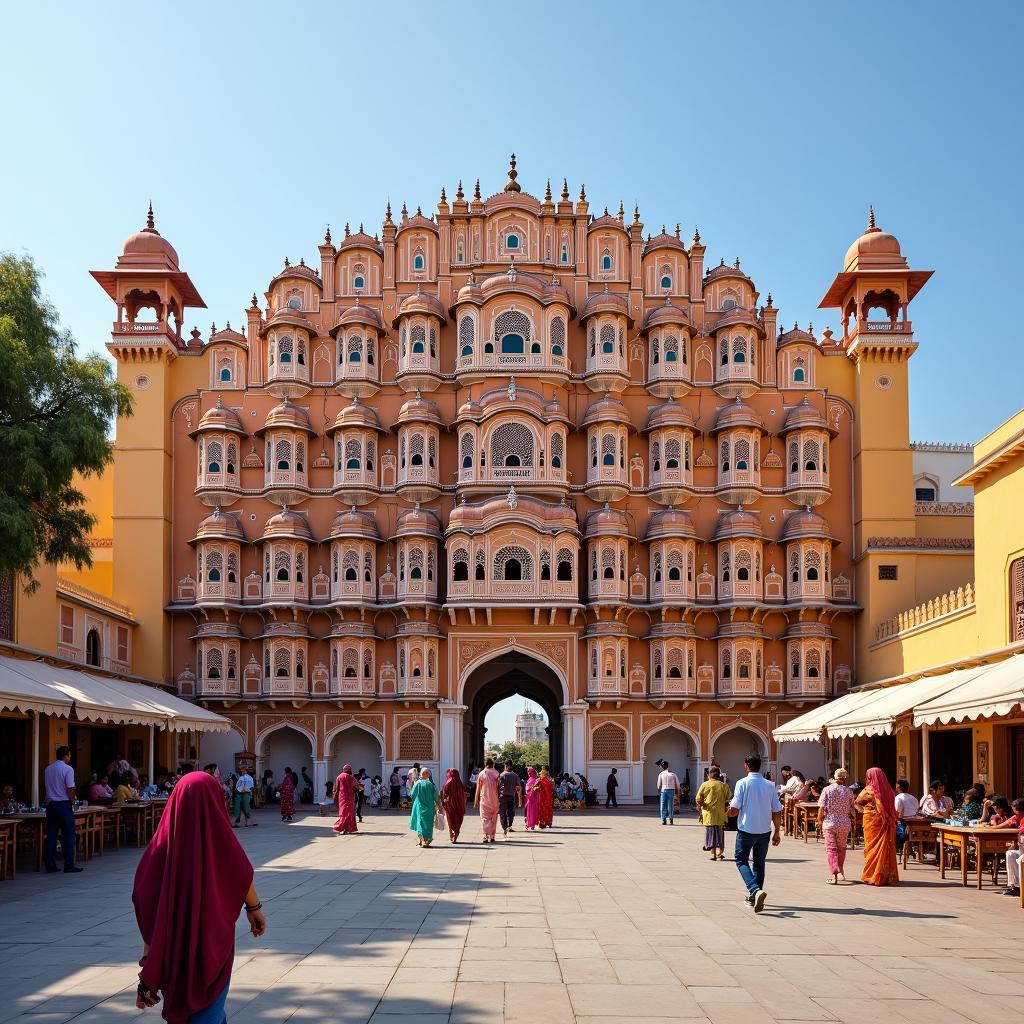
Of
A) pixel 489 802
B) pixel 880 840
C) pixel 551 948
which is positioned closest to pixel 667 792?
pixel 489 802

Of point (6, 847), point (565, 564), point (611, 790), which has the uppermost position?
point (565, 564)

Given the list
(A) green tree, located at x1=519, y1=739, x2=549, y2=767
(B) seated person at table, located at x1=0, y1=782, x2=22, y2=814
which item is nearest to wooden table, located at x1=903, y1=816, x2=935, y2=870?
(B) seated person at table, located at x1=0, y1=782, x2=22, y2=814

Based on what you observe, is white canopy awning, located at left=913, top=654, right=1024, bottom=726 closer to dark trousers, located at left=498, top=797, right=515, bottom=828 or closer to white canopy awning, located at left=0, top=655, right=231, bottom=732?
dark trousers, located at left=498, top=797, right=515, bottom=828

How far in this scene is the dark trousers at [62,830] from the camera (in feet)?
52.5

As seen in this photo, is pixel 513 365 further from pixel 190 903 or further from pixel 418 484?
pixel 190 903

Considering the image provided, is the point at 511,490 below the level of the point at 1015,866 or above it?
above

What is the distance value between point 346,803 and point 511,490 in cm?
1450

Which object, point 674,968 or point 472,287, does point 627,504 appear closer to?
point 472,287

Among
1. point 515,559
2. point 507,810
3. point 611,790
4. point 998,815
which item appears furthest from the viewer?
point 515,559

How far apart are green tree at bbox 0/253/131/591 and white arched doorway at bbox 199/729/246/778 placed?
1820 cm

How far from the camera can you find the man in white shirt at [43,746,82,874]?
1595 cm

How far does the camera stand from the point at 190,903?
18.1ft

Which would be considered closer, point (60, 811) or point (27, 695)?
point (60, 811)

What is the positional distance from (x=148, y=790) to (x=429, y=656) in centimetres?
1484
